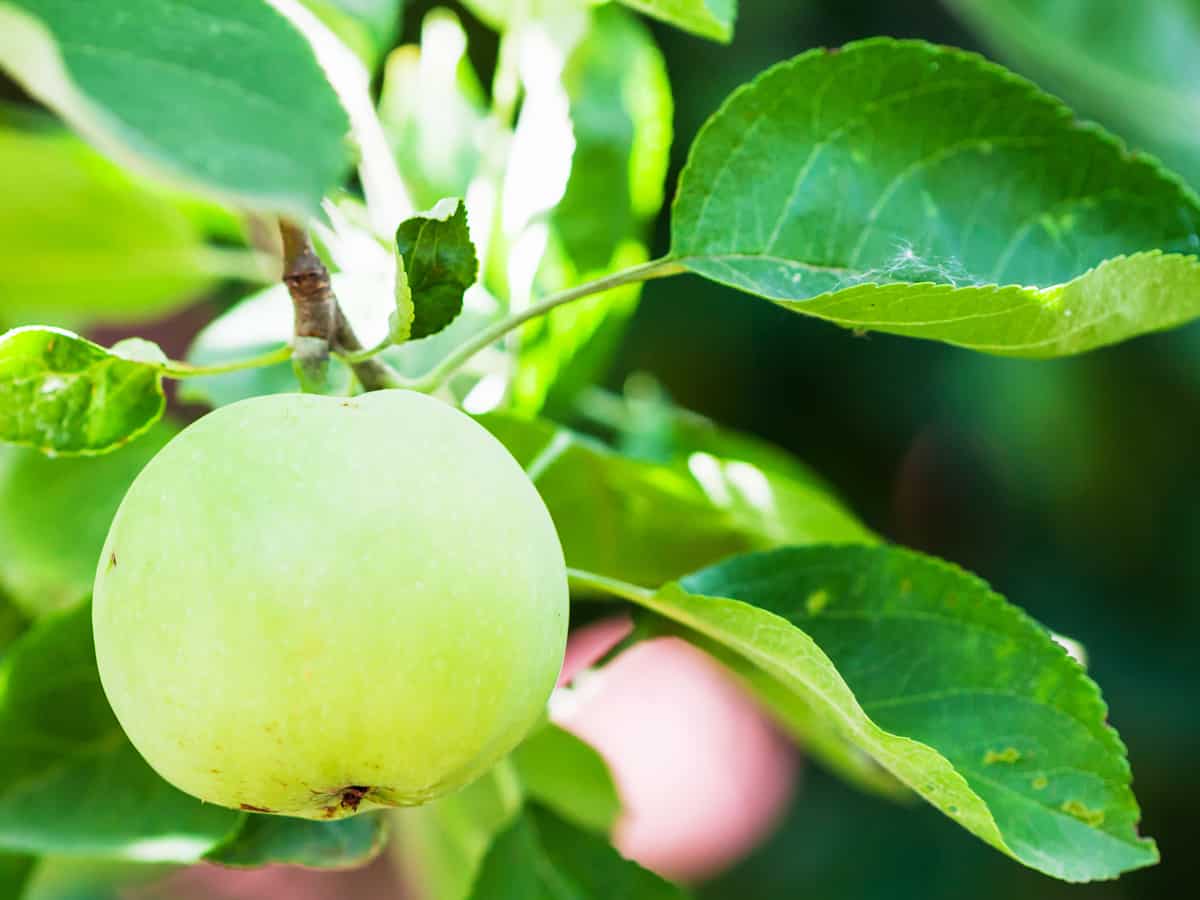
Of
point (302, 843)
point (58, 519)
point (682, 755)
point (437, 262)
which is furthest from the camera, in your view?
point (682, 755)

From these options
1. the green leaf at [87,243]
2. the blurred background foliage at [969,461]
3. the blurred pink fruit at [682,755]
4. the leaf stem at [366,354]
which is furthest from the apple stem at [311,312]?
the blurred pink fruit at [682,755]

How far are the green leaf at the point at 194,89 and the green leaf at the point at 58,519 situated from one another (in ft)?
1.36

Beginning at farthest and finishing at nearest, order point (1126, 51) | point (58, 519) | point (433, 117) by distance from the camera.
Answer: point (1126, 51), point (433, 117), point (58, 519)

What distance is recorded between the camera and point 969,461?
1905mm

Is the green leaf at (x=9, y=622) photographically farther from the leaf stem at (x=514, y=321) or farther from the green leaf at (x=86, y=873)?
the leaf stem at (x=514, y=321)

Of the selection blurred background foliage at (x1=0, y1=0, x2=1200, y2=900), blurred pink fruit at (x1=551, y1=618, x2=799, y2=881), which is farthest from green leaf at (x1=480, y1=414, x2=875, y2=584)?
blurred pink fruit at (x1=551, y1=618, x2=799, y2=881)

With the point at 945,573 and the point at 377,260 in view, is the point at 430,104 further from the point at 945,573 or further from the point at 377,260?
the point at 945,573

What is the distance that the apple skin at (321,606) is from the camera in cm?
42

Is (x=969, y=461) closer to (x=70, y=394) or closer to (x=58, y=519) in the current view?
(x=58, y=519)

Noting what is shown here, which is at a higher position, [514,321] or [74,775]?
[514,321]

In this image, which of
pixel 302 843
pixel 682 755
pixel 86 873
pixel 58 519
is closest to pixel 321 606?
pixel 302 843

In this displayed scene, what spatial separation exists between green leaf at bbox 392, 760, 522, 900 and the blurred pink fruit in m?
1.70

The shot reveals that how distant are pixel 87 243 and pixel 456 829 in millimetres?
570

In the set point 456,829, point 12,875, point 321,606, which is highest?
point 321,606
